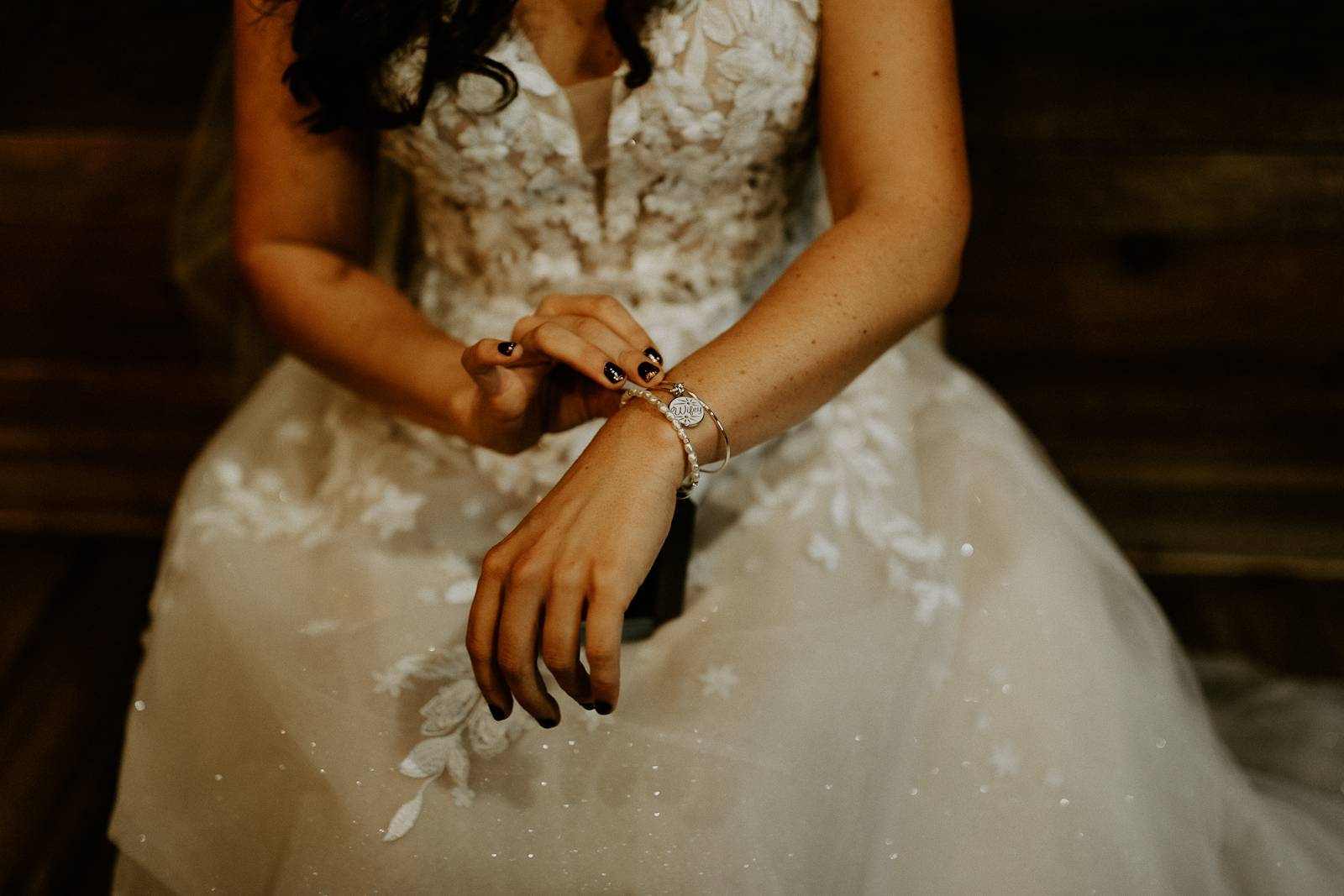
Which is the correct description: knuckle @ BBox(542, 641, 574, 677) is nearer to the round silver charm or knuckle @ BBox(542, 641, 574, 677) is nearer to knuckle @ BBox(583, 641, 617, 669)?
knuckle @ BBox(583, 641, 617, 669)

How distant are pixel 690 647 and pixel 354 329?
41 centimetres

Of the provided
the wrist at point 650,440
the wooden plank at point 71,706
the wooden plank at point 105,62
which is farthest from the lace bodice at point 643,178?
the wooden plank at point 71,706

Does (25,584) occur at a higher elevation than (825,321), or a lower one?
lower

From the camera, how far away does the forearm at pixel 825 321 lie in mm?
728

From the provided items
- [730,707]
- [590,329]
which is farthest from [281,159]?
[730,707]

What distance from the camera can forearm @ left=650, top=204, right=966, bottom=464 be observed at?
73 cm

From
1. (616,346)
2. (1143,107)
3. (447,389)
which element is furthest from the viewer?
(1143,107)

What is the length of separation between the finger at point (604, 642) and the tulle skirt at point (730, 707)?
Answer: 0.14m

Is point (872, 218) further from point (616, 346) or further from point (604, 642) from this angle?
point (604, 642)

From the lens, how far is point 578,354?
0.69m

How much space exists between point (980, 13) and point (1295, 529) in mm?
990

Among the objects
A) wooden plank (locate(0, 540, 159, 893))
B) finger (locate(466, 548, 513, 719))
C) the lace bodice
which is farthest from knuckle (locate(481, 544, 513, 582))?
wooden plank (locate(0, 540, 159, 893))

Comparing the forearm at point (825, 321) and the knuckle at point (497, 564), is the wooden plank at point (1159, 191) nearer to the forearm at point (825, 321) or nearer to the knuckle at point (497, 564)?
the forearm at point (825, 321)

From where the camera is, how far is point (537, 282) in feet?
3.09
